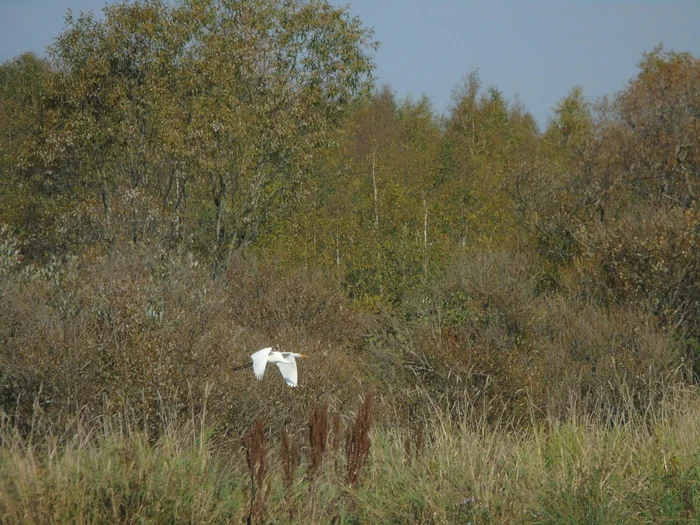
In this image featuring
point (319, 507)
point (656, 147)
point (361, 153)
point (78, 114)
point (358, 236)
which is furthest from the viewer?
point (361, 153)

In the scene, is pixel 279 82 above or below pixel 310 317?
above

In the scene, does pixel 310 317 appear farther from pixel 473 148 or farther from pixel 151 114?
pixel 473 148

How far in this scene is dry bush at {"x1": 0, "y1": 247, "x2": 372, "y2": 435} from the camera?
325 inches

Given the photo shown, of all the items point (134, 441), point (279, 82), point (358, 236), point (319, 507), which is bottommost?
point (319, 507)

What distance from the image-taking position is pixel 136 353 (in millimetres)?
8914

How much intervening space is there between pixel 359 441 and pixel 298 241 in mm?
20092

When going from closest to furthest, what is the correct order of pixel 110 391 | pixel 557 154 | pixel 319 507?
pixel 319 507 → pixel 110 391 → pixel 557 154

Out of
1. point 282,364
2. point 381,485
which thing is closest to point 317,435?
point 381,485

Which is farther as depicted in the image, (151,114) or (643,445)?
(151,114)

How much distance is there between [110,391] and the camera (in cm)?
856

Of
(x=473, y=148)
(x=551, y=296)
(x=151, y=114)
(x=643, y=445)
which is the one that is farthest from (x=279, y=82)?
(x=473, y=148)

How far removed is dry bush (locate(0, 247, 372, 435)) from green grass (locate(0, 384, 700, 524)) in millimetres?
1592

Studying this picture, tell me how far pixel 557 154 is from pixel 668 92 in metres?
18.9

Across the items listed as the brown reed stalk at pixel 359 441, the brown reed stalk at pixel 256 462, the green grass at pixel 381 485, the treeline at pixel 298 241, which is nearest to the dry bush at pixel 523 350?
the treeline at pixel 298 241
